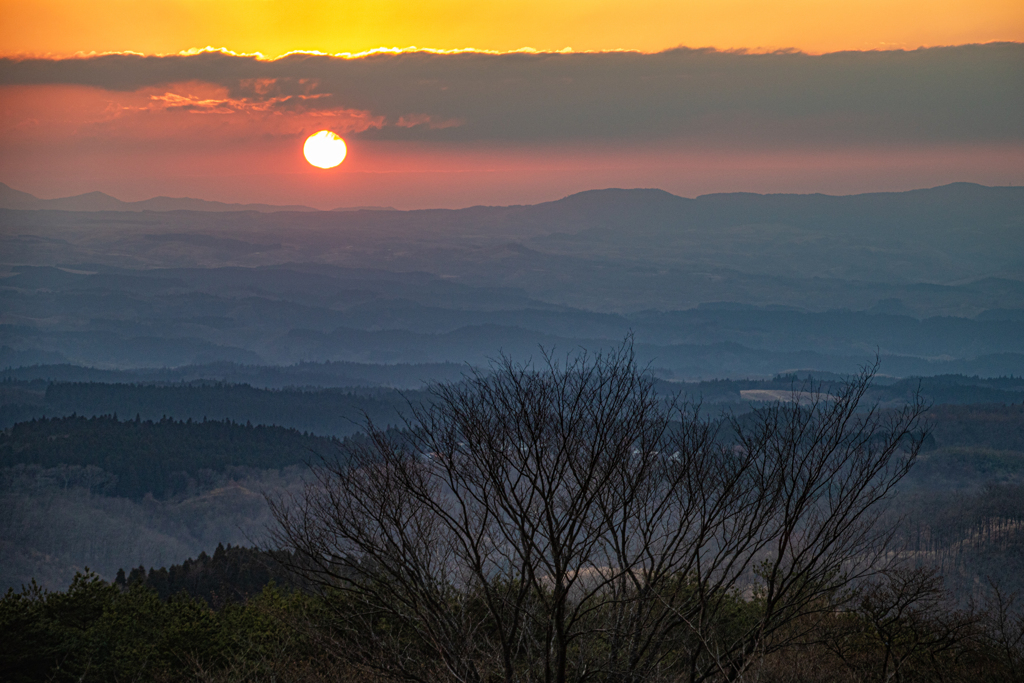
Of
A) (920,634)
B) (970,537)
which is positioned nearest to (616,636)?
(920,634)

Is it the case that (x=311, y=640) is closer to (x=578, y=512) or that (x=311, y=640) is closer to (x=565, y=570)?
(x=565, y=570)

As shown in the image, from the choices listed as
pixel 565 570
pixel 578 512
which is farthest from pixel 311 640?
pixel 578 512

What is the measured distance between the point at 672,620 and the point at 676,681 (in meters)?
2.51

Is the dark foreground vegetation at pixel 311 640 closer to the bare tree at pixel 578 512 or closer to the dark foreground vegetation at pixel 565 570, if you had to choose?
the dark foreground vegetation at pixel 565 570

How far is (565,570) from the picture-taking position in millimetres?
22812

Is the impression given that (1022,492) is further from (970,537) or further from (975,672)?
(975,672)

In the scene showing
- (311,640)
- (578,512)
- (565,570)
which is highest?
(578,512)

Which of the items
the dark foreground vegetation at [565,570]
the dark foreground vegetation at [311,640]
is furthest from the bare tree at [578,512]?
the dark foreground vegetation at [311,640]

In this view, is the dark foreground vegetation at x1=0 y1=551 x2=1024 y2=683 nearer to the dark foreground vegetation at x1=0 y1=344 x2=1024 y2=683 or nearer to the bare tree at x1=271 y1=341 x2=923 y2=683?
the dark foreground vegetation at x1=0 y1=344 x2=1024 y2=683

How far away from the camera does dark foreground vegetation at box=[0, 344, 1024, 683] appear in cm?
2394

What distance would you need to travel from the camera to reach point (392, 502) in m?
26.5

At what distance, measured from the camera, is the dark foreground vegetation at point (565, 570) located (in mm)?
23938

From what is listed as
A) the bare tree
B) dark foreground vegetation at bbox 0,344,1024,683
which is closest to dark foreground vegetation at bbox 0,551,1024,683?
dark foreground vegetation at bbox 0,344,1024,683

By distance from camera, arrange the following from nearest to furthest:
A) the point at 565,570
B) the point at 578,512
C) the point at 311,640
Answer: the point at 578,512
the point at 565,570
the point at 311,640
